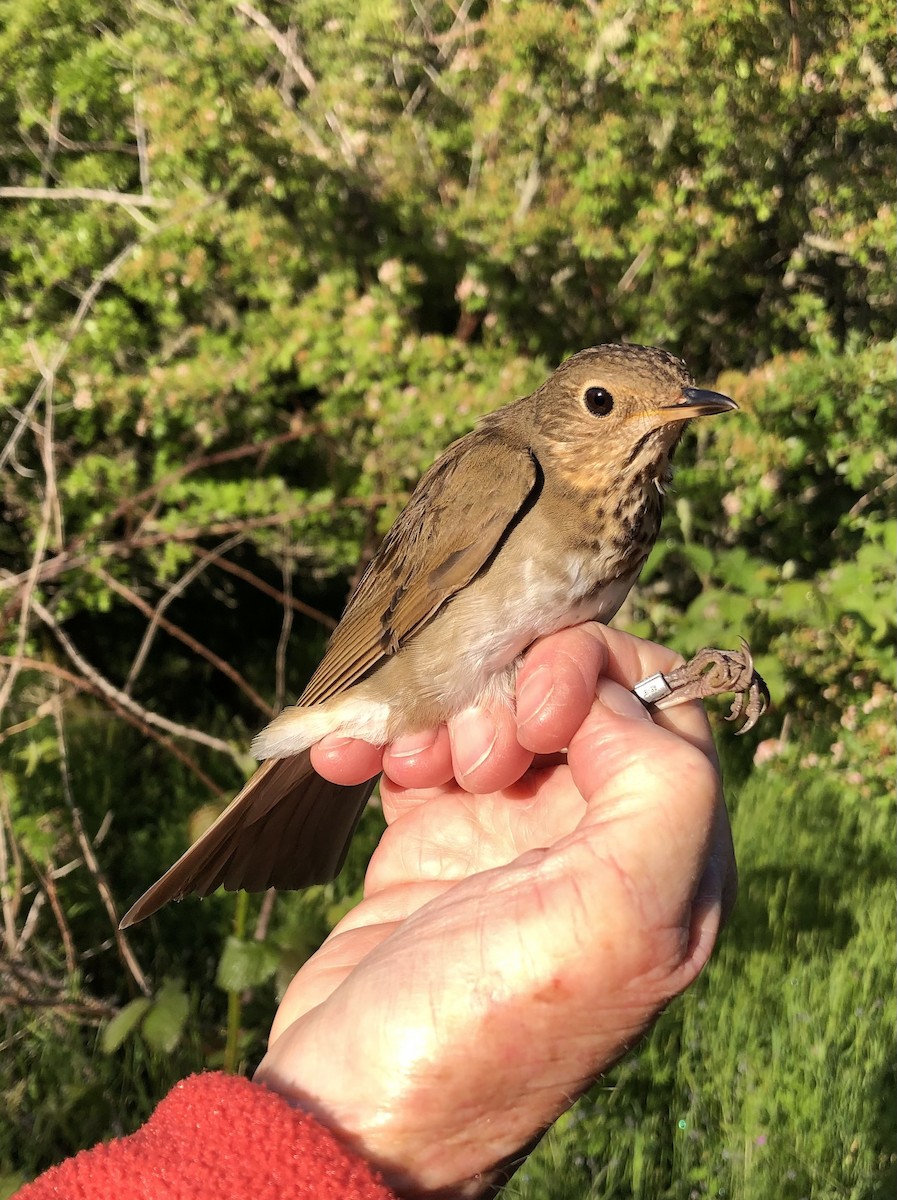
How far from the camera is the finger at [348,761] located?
2346 millimetres

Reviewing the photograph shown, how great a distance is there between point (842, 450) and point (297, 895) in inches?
147

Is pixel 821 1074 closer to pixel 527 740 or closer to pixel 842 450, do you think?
pixel 527 740

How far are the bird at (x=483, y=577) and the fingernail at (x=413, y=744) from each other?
0.02 metres

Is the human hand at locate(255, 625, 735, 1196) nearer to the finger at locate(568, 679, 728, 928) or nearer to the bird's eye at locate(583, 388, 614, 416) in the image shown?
the finger at locate(568, 679, 728, 928)

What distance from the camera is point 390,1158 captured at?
150cm

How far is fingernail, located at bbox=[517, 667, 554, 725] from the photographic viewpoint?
5.93 ft

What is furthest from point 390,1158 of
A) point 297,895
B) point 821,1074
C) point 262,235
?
point 262,235

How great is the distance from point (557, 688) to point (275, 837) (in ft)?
3.59

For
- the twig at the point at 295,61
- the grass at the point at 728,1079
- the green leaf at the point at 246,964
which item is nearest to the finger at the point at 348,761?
the green leaf at the point at 246,964

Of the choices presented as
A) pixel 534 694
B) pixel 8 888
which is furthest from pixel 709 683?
pixel 8 888

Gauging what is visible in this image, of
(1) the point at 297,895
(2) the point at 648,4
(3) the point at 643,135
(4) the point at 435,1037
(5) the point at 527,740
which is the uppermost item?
(2) the point at 648,4

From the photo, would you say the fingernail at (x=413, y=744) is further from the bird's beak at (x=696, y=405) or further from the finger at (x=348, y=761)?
the bird's beak at (x=696, y=405)

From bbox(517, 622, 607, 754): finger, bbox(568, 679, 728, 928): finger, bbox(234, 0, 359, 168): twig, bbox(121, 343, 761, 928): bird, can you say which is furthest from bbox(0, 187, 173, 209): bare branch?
bbox(568, 679, 728, 928): finger

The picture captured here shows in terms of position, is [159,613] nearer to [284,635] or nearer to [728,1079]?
[284,635]
